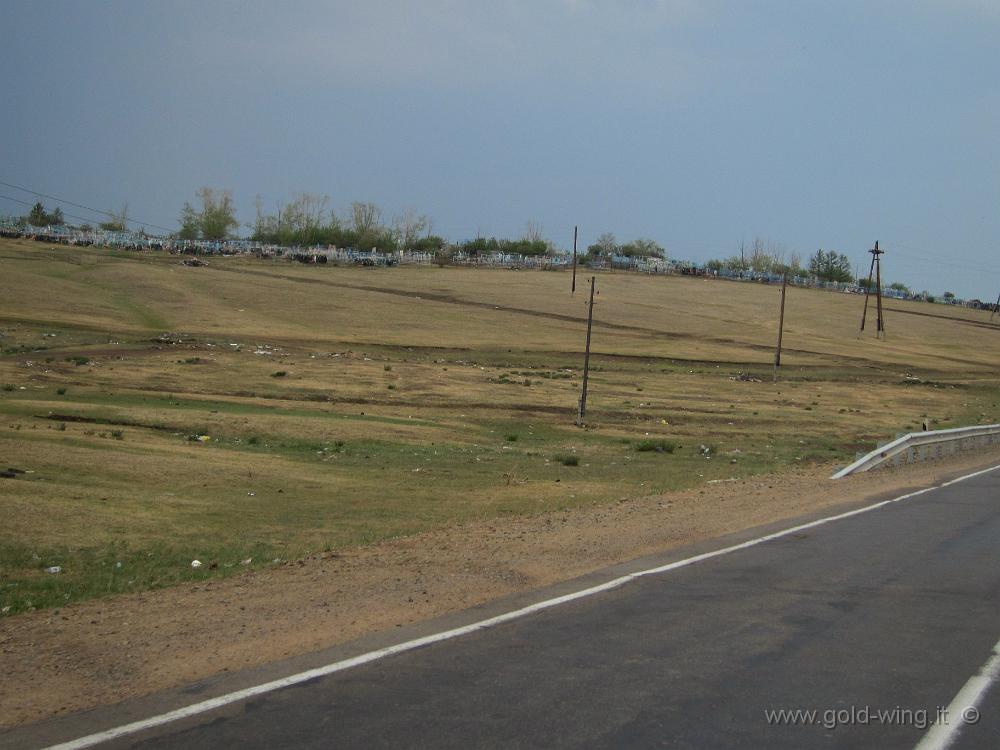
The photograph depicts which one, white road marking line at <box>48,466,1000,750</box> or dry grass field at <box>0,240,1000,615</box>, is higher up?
white road marking line at <box>48,466,1000,750</box>

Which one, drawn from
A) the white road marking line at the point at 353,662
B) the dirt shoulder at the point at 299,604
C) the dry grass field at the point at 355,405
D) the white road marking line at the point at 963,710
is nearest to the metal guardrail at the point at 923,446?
the dry grass field at the point at 355,405

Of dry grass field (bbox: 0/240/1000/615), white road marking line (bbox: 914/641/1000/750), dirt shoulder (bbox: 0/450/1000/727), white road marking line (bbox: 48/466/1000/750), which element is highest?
white road marking line (bbox: 914/641/1000/750)

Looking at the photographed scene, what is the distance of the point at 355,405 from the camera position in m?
39.9

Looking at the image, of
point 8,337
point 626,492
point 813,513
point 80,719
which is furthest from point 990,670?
point 8,337

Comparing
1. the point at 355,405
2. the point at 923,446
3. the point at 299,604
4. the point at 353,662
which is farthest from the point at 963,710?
the point at 355,405

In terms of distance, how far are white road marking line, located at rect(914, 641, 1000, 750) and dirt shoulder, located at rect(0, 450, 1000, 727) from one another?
4506 millimetres

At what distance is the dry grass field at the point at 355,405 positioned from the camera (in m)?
15.7

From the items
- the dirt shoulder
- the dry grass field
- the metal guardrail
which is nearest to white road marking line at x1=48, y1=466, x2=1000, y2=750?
the dirt shoulder

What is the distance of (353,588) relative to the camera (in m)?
10.9

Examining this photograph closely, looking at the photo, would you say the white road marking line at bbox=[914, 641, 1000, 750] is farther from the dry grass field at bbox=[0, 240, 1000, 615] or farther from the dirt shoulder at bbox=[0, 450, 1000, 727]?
the dry grass field at bbox=[0, 240, 1000, 615]

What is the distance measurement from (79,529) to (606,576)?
7344 millimetres

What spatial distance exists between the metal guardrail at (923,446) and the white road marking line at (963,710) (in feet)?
53.2

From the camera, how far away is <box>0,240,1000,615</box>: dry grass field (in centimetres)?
1571

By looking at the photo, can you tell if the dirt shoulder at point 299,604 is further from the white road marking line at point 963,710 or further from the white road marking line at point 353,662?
the white road marking line at point 963,710
